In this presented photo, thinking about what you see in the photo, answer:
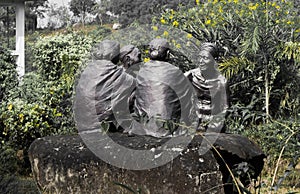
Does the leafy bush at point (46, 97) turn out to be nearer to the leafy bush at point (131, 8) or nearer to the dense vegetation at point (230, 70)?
the dense vegetation at point (230, 70)

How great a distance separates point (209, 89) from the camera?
7254 mm

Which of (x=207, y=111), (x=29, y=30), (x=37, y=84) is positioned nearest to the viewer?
(x=207, y=111)

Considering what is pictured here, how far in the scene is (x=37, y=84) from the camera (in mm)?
11477

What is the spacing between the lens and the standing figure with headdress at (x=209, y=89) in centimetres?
713

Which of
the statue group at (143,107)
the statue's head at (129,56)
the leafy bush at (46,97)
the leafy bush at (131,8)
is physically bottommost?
the leafy bush at (131,8)

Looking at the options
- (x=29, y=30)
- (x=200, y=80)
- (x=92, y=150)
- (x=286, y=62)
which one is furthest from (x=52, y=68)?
(x=29, y=30)

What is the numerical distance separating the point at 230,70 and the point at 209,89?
4587 millimetres

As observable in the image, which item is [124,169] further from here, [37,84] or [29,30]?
[29,30]

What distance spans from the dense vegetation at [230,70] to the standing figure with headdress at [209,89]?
95.0 inches

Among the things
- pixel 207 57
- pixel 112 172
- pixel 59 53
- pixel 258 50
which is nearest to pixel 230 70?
pixel 258 50

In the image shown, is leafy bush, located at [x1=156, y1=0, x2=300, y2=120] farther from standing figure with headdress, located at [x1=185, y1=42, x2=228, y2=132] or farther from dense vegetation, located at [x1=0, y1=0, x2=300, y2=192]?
standing figure with headdress, located at [x1=185, y1=42, x2=228, y2=132]

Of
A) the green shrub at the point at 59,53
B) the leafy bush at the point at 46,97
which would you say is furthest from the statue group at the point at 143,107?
the green shrub at the point at 59,53

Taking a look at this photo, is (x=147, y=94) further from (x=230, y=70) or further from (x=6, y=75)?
(x=6, y=75)

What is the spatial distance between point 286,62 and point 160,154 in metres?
6.75
